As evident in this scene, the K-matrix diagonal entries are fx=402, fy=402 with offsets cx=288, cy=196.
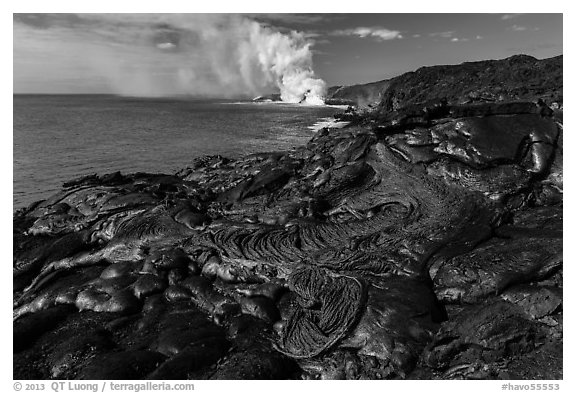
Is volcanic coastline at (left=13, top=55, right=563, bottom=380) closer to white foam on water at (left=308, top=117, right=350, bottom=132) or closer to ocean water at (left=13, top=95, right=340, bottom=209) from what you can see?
ocean water at (left=13, top=95, right=340, bottom=209)

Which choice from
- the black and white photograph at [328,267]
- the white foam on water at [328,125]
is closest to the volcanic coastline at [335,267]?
the black and white photograph at [328,267]

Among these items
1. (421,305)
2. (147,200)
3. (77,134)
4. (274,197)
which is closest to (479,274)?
(421,305)

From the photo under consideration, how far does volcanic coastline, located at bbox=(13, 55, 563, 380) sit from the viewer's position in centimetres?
716

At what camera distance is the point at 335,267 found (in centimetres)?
914

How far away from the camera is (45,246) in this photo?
1198cm

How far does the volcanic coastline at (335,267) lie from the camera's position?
7156 millimetres

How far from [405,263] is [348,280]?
1.33m

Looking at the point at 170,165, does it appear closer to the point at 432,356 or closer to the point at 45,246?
the point at 45,246

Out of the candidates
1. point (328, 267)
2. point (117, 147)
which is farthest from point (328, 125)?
point (328, 267)
